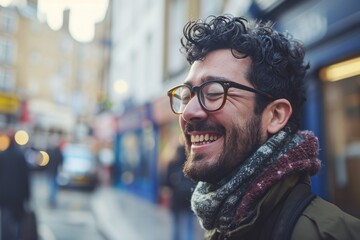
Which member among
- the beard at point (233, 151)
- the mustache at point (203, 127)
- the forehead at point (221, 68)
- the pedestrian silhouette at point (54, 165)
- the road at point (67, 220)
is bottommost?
the road at point (67, 220)

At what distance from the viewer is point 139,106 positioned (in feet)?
43.7

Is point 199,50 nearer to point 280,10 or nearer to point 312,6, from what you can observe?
point 312,6

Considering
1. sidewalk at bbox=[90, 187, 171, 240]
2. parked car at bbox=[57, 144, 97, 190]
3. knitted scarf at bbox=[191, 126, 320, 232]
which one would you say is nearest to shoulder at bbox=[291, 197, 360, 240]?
knitted scarf at bbox=[191, 126, 320, 232]

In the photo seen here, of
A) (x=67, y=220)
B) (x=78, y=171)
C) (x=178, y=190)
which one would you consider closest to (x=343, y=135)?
(x=178, y=190)

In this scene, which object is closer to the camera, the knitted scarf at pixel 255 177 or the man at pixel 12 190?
the knitted scarf at pixel 255 177

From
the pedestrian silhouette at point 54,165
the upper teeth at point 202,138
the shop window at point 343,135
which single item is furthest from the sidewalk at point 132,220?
the upper teeth at point 202,138

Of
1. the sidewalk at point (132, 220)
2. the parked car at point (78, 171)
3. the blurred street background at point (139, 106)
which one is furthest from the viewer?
the parked car at point (78, 171)

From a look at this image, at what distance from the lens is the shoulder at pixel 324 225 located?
3.37 ft

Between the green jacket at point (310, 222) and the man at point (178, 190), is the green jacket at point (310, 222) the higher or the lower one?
the higher one

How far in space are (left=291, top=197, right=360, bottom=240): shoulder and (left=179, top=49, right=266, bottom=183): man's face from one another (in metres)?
0.32

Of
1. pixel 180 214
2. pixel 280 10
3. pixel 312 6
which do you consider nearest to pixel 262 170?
pixel 312 6

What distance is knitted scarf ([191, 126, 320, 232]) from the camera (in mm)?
1187

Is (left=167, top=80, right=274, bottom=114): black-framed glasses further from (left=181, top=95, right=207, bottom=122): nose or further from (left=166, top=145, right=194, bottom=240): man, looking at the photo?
(left=166, top=145, right=194, bottom=240): man

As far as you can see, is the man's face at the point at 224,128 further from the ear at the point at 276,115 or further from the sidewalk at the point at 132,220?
the sidewalk at the point at 132,220
